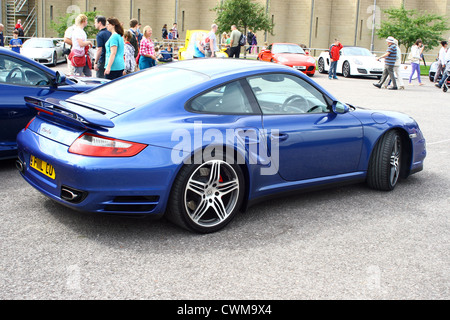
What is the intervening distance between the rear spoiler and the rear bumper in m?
0.23

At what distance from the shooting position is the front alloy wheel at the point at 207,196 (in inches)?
160

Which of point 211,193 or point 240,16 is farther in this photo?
point 240,16

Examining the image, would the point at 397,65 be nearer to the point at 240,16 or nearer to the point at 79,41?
the point at 79,41

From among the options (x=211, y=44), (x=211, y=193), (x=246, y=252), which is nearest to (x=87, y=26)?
(x=211, y=44)

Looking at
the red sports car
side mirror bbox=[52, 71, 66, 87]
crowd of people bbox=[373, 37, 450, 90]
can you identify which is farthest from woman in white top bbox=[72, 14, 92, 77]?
the red sports car

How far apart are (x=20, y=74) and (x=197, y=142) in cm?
324

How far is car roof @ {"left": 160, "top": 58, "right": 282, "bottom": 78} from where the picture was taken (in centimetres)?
468

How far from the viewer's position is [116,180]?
381 centimetres

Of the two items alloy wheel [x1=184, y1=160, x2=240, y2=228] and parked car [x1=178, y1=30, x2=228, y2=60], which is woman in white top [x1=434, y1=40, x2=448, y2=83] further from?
alloy wheel [x1=184, y1=160, x2=240, y2=228]

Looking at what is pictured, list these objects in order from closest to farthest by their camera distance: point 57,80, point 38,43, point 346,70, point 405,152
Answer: point 405,152, point 57,80, point 346,70, point 38,43

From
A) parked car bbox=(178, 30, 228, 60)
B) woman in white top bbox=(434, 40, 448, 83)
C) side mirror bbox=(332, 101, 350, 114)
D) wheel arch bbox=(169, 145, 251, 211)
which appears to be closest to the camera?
wheel arch bbox=(169, 145, 251, 211)

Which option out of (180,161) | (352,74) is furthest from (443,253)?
(352,74)

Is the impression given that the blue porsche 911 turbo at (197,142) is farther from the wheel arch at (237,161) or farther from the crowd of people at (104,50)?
the crowd of people at (104,50)

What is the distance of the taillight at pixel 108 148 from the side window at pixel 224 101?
670 millimetres
